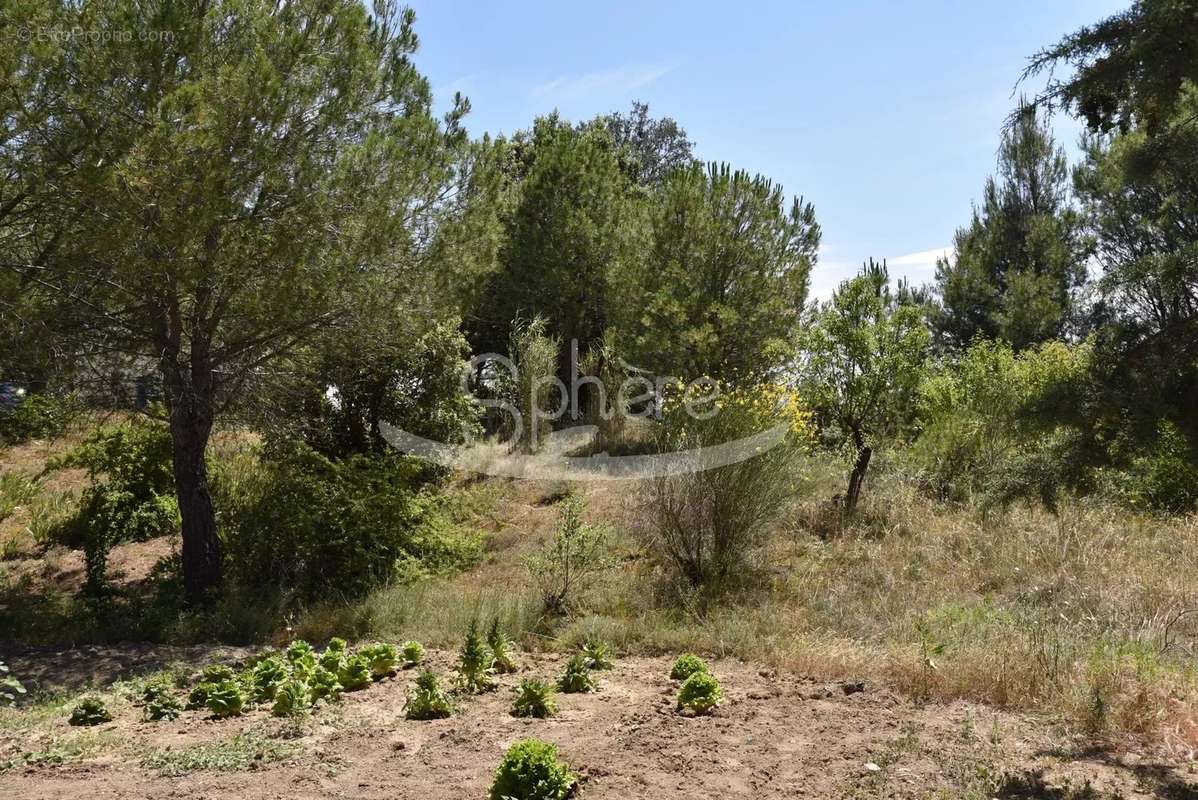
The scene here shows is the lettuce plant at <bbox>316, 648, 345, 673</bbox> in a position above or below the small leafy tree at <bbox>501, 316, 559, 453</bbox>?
below

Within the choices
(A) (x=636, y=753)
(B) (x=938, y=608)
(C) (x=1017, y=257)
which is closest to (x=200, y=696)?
(A) (x=636, y=753)

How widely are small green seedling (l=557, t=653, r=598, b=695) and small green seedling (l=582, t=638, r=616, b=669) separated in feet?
0.96

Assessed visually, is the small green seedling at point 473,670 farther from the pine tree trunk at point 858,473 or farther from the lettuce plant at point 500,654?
the pine tree trunk at point 858,473

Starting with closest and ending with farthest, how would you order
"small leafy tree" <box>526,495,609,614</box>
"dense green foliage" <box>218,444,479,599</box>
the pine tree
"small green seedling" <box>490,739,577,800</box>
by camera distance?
"small green seedling" <box>490,739,577,800</box>, "small leafy tree" <box>526,495,609,614</box>, "dense green foliage" <box>218,444,479,599</box>, the pine tree

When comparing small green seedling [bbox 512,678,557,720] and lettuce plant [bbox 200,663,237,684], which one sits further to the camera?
lettuce plant [bbox 200,663,237,684]

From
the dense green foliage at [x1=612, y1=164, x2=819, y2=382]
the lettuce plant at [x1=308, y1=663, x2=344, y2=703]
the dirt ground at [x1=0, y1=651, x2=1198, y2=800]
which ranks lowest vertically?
the dirt ground at [x1=0, y1=651, x2=1198, y2=800]

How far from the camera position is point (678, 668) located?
18.2 ft

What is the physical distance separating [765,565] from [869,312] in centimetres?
380

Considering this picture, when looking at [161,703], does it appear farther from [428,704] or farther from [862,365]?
[862,365]

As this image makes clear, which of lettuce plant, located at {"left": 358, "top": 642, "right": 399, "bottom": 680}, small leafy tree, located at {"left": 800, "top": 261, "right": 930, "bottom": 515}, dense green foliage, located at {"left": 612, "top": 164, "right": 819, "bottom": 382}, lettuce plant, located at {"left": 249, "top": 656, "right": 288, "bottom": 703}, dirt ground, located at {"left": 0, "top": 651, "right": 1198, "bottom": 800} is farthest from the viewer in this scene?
dense green foliage, located at {"left": 612, "top": 164, "right": 819, "bottom": 382}

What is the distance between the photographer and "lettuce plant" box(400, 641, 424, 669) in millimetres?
6340

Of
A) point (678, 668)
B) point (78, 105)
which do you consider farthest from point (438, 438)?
point (678, 668)

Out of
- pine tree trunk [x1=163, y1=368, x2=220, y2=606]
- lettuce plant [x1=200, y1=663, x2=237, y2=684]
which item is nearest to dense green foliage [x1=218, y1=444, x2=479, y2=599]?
pine tree trunk [x1=163, y1=368, x2=220, y2=606]

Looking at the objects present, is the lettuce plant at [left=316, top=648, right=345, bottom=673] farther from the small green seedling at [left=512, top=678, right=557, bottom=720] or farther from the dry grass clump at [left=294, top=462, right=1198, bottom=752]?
the small green seedling at [left=512, top=678, right=557, bottom=720]
